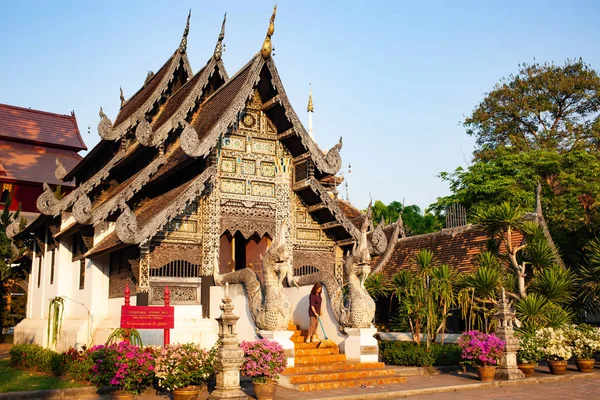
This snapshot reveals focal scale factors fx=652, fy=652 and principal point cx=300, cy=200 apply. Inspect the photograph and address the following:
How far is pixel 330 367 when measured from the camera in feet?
43.7

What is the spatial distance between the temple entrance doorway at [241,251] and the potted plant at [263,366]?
187 inches

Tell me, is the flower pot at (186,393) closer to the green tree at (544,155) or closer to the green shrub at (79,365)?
the green shrub at (79,365)

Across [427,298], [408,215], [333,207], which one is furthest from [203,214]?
[408,215]

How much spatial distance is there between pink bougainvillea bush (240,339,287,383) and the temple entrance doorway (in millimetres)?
4694

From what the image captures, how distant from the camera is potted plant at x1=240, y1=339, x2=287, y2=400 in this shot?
1121cm

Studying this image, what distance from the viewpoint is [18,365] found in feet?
57.3

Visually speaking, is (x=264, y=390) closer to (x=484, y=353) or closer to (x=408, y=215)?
(x=484, y=353)

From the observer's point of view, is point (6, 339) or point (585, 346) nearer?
point (585, 346)

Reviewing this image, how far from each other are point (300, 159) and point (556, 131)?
87.7 ft

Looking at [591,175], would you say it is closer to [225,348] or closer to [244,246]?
[244,246]

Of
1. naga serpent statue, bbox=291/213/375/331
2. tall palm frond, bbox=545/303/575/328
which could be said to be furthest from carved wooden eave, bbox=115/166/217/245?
tall palm frond, bbox=545/303/575/328

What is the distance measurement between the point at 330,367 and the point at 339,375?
446 millimetres

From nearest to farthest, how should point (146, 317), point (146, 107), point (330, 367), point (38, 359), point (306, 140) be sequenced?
point (146, 317)
point (330, 367)
point (38, 359)
point (306, 140)
point (146, 107)

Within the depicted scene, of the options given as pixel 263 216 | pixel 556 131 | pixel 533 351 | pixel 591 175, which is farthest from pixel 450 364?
pixel 556 131
